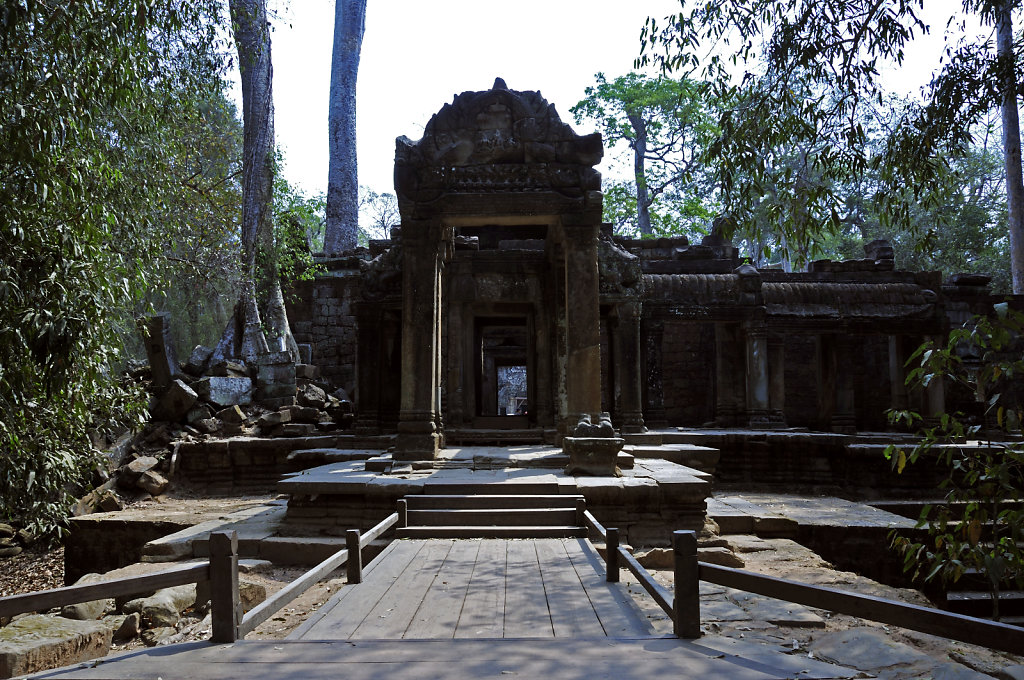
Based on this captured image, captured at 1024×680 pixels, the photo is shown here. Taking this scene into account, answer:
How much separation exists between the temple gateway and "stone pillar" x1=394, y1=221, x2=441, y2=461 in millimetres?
22

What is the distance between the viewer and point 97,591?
10.2 ft

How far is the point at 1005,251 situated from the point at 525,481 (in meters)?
30.1

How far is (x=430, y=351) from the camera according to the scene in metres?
8.84

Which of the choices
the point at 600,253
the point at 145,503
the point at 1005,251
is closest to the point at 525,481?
the point at 600,253

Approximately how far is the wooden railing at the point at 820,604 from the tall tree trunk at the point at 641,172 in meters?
28.1

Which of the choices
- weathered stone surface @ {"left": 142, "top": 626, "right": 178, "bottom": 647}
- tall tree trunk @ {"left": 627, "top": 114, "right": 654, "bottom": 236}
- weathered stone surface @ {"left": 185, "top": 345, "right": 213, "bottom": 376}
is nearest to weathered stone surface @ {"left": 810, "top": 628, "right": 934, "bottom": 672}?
weathered stone surface @ {"left": 142, "top": 626, "right": 178, "bottom": 647}

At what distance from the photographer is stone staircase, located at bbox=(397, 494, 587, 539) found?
20.7ft

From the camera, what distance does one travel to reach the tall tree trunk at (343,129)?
75.3 feet

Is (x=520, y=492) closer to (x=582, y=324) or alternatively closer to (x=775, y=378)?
(x=582, y=324)

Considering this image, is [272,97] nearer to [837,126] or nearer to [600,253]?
[600,253]

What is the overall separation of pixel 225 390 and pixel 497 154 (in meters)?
8.52

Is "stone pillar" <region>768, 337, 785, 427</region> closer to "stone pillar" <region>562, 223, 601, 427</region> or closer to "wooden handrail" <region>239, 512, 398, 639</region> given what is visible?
"stone pillar" <region>562, 223, 601, 427</region>

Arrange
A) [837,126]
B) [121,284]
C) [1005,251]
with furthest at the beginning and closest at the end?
[1005,251] < [121,284] < [837,126]

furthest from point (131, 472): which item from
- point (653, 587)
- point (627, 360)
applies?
point (653, 587)
